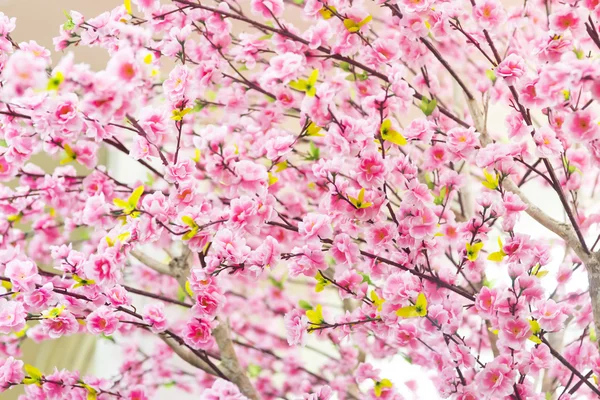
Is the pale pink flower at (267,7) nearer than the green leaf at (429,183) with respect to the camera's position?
Yes

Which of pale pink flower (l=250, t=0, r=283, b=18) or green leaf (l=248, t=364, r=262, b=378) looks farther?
green leaf (l=248, t=364, r=262, b=378)

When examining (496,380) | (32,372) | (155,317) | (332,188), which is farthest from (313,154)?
(32,372)

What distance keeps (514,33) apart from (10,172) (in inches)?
46.2

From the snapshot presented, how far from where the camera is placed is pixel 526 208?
100 cm

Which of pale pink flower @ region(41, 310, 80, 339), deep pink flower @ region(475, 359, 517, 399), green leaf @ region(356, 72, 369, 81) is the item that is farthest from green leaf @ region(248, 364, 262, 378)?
green leaf @ region(356, 72, 369, 81)

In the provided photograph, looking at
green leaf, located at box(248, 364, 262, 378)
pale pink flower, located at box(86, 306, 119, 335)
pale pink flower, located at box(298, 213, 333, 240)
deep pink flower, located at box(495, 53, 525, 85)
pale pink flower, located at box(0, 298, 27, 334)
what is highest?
deep pink flower, located at box(495, 53, 525, 85)

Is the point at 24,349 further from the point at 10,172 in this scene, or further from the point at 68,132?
the point at 68,132

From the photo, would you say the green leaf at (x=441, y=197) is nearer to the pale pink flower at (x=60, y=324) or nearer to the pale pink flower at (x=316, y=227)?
the pale pink flower at (x=316, y=227)

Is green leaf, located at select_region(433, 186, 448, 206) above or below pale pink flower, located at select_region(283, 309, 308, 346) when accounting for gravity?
above

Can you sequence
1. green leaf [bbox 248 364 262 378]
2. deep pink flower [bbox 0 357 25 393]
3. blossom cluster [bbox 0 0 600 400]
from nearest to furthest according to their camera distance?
blossom cluster [bbox 0 0 600 400], deep pink flower [bbox 0 357 25 393], green leaf [bbox 248 364 262 378]

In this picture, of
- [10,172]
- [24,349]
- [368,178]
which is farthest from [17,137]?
[24,349]

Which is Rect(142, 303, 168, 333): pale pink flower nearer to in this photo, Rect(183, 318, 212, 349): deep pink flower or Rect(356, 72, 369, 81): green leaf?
Rect(183, 318, 212, 349): deep pink flower

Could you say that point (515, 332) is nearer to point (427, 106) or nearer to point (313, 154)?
point (427, 106)

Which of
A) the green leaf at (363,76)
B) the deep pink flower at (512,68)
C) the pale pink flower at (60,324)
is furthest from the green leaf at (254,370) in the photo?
the deep pink flower at (512,68)
